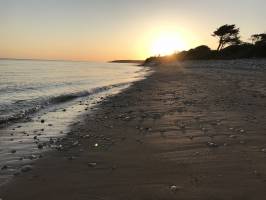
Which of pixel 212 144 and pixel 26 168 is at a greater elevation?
pixel 212 144

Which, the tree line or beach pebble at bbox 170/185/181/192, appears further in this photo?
the tree line

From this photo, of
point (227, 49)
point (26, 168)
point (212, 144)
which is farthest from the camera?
point (227, 49)

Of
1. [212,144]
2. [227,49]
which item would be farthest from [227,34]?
[212,144]

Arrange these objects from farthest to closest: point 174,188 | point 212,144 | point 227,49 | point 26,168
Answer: point 227,49, point 212,144, point 26,168, point 174,188

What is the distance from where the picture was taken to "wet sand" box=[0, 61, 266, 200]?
625 cm

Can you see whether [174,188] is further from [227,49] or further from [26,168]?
[227,49]

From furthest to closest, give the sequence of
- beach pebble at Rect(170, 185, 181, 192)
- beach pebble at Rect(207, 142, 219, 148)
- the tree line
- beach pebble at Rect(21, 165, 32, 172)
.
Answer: the tree line
beach pebble at Rect(207, 142, 219, 148)
beach pebble at Rect(21, 165, 32, 172)
beach pebble at Rect(170, 185, 181, 192)

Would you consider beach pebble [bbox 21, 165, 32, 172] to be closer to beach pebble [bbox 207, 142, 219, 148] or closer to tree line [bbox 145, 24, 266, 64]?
beach pebble [bbox 207, 142, 219, 148]

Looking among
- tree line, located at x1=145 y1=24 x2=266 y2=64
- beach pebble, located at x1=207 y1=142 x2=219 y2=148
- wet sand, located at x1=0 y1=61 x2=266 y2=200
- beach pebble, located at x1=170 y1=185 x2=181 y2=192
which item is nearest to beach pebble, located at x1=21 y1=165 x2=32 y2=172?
wet sand, located at x1=0 y1=61 x2=266 y2=200

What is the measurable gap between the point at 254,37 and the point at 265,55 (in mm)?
27794

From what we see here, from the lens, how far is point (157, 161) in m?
7.89

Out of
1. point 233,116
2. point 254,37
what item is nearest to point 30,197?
point 233,116

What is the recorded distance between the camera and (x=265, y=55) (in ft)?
238

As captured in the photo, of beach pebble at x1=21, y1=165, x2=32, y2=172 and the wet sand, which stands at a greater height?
the wet sand
